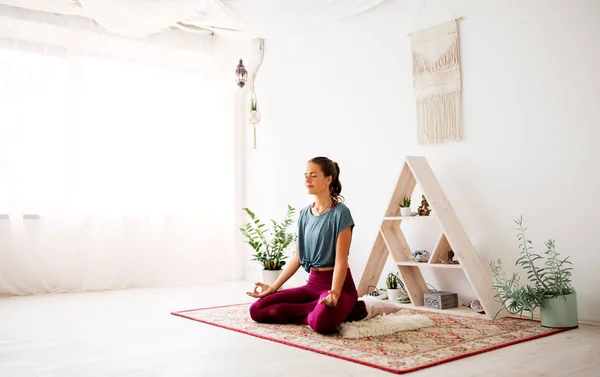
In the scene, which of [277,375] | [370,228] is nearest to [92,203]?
[370,228]

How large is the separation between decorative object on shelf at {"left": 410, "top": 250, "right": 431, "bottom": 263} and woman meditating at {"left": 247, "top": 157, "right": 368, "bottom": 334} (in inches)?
31.8

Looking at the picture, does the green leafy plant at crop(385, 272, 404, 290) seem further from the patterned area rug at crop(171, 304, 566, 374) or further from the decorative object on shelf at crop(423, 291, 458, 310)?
the patterned area rug at crop(171, 304, 566, 374)

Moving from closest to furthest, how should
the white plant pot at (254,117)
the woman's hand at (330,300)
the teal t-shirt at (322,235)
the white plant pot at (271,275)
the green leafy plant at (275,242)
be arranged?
the woman's hand at (330,300)
the teal t-shirt at (322,235)
the white plant pot at (271,275)
the green leafy plant at (275,242)
the white plant pot at (254,117)

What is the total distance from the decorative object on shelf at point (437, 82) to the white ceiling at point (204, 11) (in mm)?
532

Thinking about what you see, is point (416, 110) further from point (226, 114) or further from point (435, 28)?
point (226, 114)

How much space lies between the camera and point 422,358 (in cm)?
260

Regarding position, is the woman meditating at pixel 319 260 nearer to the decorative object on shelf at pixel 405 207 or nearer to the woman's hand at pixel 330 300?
the woman's hand at pixel 330 300

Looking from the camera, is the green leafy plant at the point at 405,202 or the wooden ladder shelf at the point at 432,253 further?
the green leafy plant at the point at 405,202

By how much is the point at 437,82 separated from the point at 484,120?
454 millimetres

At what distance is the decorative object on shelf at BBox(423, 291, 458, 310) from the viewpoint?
3.94m

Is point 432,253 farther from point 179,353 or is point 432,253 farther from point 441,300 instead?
point 179,353

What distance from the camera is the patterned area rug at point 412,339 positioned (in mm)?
2613

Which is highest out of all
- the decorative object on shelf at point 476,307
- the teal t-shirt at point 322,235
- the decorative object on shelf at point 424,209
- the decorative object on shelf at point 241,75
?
the decorative object on shelf at point 241,75

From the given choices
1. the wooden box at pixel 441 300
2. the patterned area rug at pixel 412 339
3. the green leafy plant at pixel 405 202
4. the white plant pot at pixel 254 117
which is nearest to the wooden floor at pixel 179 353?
the patterned area rug at pixel 412 339
